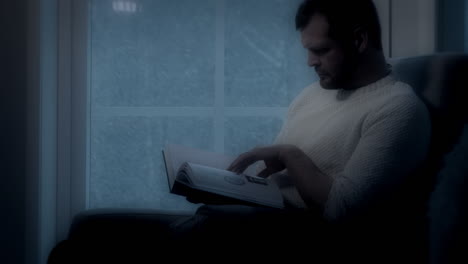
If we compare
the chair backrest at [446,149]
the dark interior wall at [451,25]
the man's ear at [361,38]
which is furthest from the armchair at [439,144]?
the dark interior wall at [451,25]

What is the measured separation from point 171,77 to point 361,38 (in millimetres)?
869

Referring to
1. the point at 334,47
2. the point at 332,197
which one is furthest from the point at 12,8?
the point at 332,197

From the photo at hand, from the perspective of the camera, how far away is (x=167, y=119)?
5.60ft

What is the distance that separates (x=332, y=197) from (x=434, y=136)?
0.28 metres

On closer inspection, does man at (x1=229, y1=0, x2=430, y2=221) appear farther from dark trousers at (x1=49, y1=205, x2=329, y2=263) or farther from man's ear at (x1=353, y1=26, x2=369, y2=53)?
dark trousers at (x1=49, y1=205, x2=329, y2=263)

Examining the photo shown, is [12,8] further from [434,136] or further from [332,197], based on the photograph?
[434,136]

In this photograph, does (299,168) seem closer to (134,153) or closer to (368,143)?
(368,143)

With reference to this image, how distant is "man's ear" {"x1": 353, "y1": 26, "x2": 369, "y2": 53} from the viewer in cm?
106

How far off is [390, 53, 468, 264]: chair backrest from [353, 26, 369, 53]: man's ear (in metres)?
0.13

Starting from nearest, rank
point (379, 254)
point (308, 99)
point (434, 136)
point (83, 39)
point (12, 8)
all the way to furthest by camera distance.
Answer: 1. point (379, 254)
2. point (434, 136)
3. point (308, 99)
4. point (12, 8)
5. point (83, 39)

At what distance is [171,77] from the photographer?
170cm

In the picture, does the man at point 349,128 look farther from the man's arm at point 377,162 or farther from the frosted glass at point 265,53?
the frosted glass at point 265,53

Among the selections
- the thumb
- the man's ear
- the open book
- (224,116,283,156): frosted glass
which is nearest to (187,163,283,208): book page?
the open book

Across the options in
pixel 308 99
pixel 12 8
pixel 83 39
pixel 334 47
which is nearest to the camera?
pixel 334 47
